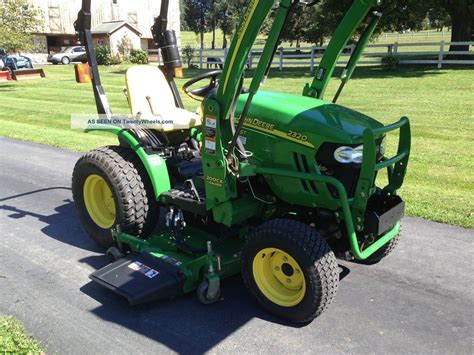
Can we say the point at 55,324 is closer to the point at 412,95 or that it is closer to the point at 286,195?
the point at 286,195

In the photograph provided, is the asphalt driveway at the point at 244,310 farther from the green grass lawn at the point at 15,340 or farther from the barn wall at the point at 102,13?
the barn wall at the point at 102,13

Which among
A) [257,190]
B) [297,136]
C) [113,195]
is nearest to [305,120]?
[297,136]

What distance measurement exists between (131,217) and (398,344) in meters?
2.13

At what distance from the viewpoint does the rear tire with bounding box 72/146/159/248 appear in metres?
3.74

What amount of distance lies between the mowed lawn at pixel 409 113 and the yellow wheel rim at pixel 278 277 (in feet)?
7.07

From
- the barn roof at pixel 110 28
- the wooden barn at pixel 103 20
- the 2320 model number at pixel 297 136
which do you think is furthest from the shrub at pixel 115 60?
the 2320 model number at pixel 297 136

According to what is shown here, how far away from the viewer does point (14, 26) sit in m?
17.1

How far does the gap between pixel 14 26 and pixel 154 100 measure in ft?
50.8

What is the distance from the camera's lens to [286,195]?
3156 mm

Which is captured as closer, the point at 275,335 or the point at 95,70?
the point at 275,335

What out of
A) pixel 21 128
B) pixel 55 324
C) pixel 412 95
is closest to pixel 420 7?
pixel 412 95

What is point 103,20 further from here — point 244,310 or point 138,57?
point 244,310

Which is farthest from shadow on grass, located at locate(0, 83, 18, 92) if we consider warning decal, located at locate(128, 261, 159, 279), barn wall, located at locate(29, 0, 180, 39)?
barn wall, located at locate(29, 0, 180, 39)

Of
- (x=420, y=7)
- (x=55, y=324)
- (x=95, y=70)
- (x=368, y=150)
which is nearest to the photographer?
(x=368, y=150)
